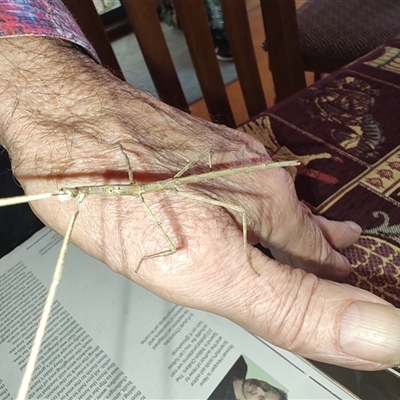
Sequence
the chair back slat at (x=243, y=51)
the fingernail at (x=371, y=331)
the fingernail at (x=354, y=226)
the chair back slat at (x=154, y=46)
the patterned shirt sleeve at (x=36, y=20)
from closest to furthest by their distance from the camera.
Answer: the fingernail at (x=371, y=331) → the patterned shirt sleeve at (x=36, y=20) → the fingernail at (x=354, y=226) → the chair back slat at (x=154, y=46) → the chair back slat at (x=243, y=51)

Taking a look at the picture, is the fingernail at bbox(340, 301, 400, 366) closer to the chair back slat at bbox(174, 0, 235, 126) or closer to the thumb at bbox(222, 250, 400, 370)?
the thumb at bbox(222, 250, 400, 370)

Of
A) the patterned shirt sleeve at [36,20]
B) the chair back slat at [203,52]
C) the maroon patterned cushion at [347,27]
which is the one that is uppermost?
the patterned shirt sleeve at [36,20]

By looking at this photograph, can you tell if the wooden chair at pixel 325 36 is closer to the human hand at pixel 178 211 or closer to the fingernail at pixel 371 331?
the human hand at pixel 178 211

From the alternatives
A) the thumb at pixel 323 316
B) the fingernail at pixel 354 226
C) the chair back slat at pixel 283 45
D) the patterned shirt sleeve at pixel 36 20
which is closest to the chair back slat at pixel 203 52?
the chair back slat at pixel 283 45

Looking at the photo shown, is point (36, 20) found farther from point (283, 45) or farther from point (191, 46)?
point (283, 45)

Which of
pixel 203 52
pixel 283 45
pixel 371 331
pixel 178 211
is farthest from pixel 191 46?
pixel 371 331

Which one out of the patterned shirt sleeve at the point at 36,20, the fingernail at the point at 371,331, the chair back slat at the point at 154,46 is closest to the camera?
the fingernail at the point at 371,331
